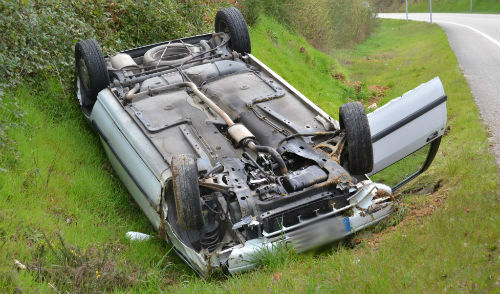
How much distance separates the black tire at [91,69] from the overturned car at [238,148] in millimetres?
13

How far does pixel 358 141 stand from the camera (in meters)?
5.41

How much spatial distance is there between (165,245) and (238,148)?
1273 mm

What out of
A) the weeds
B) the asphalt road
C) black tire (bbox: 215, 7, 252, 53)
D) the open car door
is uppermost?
black tire (bbox: 215, 7, 252, 53)

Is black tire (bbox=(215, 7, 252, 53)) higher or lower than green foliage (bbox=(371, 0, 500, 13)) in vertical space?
higher

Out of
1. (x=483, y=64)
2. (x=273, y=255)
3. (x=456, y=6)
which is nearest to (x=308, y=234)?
(x=273, y=255)

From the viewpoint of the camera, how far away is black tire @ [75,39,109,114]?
6895 millimetres

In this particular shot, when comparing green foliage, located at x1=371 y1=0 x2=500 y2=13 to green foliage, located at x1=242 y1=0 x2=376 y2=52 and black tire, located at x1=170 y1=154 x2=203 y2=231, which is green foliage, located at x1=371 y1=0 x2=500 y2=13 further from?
black tire, located at x1=170 y1=154 x2=203 y2=231

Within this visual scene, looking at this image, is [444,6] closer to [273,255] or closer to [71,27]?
[71,27]

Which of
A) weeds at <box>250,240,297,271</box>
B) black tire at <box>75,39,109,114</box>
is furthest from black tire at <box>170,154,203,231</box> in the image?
black tire at <box>75,39,109,114</box>

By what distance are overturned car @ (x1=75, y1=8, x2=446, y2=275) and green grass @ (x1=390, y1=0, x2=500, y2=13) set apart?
3188 centimetres

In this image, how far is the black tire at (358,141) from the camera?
17.7ft

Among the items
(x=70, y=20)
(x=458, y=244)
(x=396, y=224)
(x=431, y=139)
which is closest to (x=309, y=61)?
(x=70, y=20)

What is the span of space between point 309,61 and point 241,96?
24.2 feet

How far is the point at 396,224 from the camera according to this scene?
5211 mm
